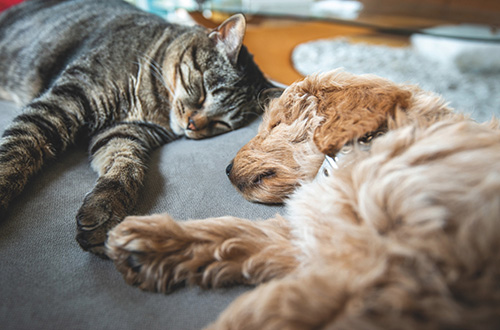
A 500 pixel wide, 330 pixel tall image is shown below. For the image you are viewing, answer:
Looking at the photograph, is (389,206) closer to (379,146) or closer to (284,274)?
(379,146)

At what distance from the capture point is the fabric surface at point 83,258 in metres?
0.69

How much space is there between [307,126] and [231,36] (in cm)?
86

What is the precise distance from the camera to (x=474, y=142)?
0.70 m

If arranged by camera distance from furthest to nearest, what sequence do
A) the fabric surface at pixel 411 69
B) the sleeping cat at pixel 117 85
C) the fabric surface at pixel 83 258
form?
the fabric surface at pixel 411 69 < the sleeping cat at pixel 117 85 < the fabric surface at pixel 83 258

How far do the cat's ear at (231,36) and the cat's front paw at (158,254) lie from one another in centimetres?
109

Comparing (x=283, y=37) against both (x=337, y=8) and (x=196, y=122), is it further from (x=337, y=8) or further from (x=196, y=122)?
(x=196, y=122)

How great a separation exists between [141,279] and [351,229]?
0.49m

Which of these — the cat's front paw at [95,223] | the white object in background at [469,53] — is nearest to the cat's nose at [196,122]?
the cat's front paw at [95,223]

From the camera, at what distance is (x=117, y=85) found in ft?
4.97

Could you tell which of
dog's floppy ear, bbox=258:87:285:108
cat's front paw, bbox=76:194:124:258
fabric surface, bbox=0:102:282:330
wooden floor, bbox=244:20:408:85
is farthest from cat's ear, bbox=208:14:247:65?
wooden floor, bbox=244:20:408:85

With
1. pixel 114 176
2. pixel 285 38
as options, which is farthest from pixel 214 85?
pixel 285 38

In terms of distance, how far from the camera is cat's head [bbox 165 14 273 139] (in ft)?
5.05

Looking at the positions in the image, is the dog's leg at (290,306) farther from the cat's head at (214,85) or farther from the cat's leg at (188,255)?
the cat's head at (214,85)

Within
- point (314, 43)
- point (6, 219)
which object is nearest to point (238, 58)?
point (6, 219)
